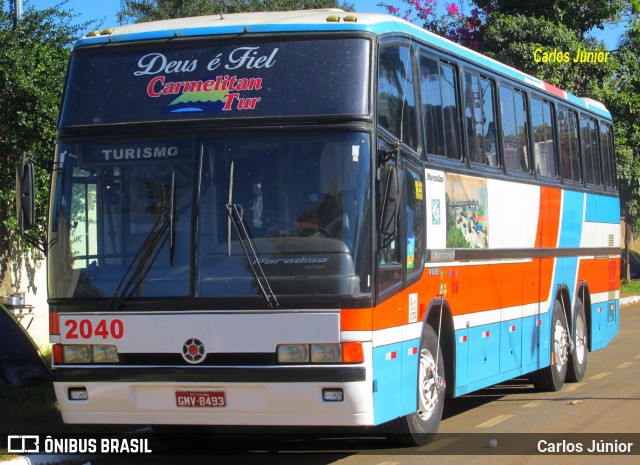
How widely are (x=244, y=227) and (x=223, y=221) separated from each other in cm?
18

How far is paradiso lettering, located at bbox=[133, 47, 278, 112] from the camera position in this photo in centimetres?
833

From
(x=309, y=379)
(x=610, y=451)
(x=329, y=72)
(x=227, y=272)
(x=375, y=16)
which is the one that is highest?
(x=375, y=16)

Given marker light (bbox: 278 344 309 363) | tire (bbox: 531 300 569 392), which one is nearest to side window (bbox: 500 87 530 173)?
tire (bbox: 531 300 569 392)

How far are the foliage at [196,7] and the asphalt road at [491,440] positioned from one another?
2483 cm

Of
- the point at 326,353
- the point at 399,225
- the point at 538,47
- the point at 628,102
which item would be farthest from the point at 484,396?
the point at 628,102

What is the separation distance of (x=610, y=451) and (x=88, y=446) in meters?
4.63

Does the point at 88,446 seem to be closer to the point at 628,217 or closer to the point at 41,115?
the point at 41,115

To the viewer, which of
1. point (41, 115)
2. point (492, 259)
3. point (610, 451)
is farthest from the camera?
point (41, 115)

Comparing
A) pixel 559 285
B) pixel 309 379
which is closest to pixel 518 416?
pixel 559 285

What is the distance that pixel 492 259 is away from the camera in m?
11.5

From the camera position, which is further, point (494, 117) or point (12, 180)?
point (12, 180)

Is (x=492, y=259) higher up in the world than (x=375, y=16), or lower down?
lower down

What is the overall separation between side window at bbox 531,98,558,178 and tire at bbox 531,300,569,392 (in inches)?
71.1

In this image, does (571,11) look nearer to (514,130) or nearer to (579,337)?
(579,337)
